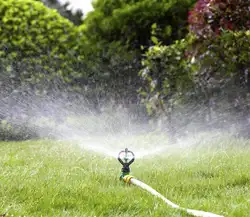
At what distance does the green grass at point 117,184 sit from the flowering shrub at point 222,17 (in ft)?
5.60

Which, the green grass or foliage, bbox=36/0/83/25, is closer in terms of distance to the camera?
the green grass

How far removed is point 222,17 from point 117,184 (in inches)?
130

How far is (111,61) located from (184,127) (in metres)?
2.93

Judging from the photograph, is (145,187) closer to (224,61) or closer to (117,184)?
(117,184)

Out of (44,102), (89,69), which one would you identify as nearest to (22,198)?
(44,102)

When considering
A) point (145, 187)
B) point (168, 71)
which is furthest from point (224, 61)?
point (145, 187)

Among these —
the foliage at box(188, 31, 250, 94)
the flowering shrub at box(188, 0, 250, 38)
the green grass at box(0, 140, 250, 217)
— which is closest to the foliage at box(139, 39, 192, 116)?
the foliage at box(188, 31, 250, 94)

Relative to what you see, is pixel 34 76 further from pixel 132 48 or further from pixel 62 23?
pixel 132 48

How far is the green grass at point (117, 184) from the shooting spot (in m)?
2.52

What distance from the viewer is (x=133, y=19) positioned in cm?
916

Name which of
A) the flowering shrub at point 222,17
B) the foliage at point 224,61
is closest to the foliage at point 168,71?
the foliage at point 224,61

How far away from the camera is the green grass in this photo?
8.27 ft

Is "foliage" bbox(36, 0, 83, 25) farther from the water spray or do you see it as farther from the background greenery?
the water spray

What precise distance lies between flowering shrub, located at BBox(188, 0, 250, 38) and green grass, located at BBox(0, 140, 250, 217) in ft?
5.60
